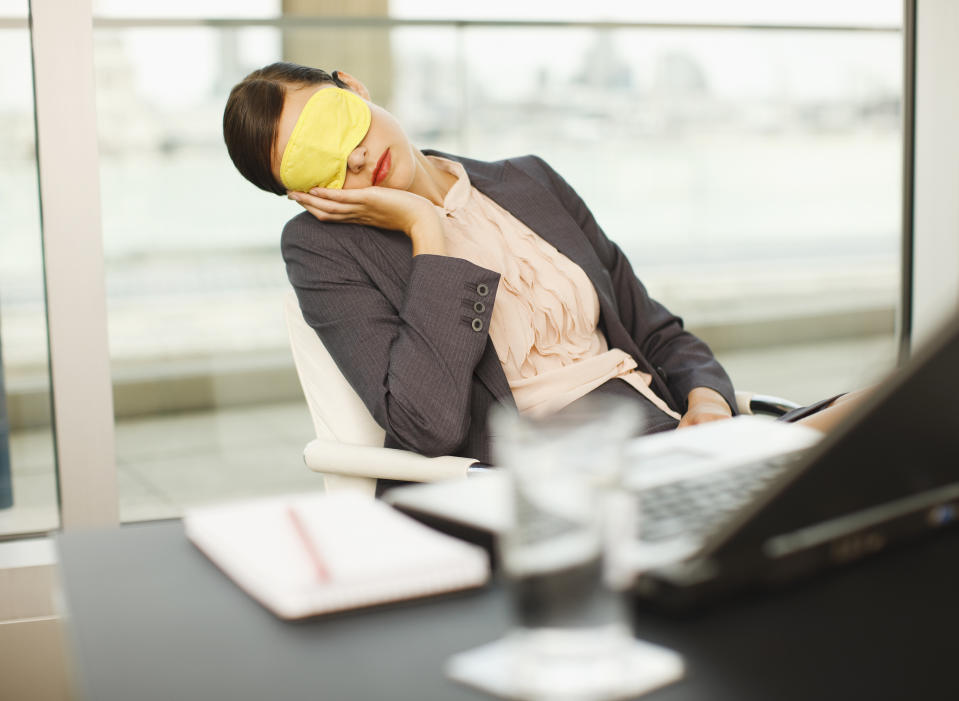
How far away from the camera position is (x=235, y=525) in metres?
0.84

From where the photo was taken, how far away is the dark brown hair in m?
1.86

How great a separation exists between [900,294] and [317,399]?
2289mm

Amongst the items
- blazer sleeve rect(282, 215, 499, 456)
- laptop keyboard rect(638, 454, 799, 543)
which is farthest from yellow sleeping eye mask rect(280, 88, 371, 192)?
laptop keyboard rect(638, 454, 799, 543)

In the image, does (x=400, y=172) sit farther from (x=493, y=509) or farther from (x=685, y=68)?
(x=685, y=68)

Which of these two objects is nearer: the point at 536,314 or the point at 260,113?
the point at 260,113

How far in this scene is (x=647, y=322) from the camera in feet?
7.34

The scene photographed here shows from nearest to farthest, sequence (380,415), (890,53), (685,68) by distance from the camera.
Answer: (380,415), (685,68), (890,53)

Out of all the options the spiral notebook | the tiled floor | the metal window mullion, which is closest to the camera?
the spiral notebook

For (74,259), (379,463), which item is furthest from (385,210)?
(74,259)

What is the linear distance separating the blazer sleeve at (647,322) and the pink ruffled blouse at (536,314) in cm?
11

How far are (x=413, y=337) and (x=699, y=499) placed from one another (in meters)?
0.98

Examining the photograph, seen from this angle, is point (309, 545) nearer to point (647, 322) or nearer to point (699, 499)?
point (699, 499)

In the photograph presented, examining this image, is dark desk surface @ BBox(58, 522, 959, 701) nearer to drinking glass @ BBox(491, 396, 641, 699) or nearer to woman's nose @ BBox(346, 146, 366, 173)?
drinking glass @ BBox(491, 396, 641, 699)

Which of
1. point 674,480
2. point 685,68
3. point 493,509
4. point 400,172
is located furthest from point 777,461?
point 685,68
